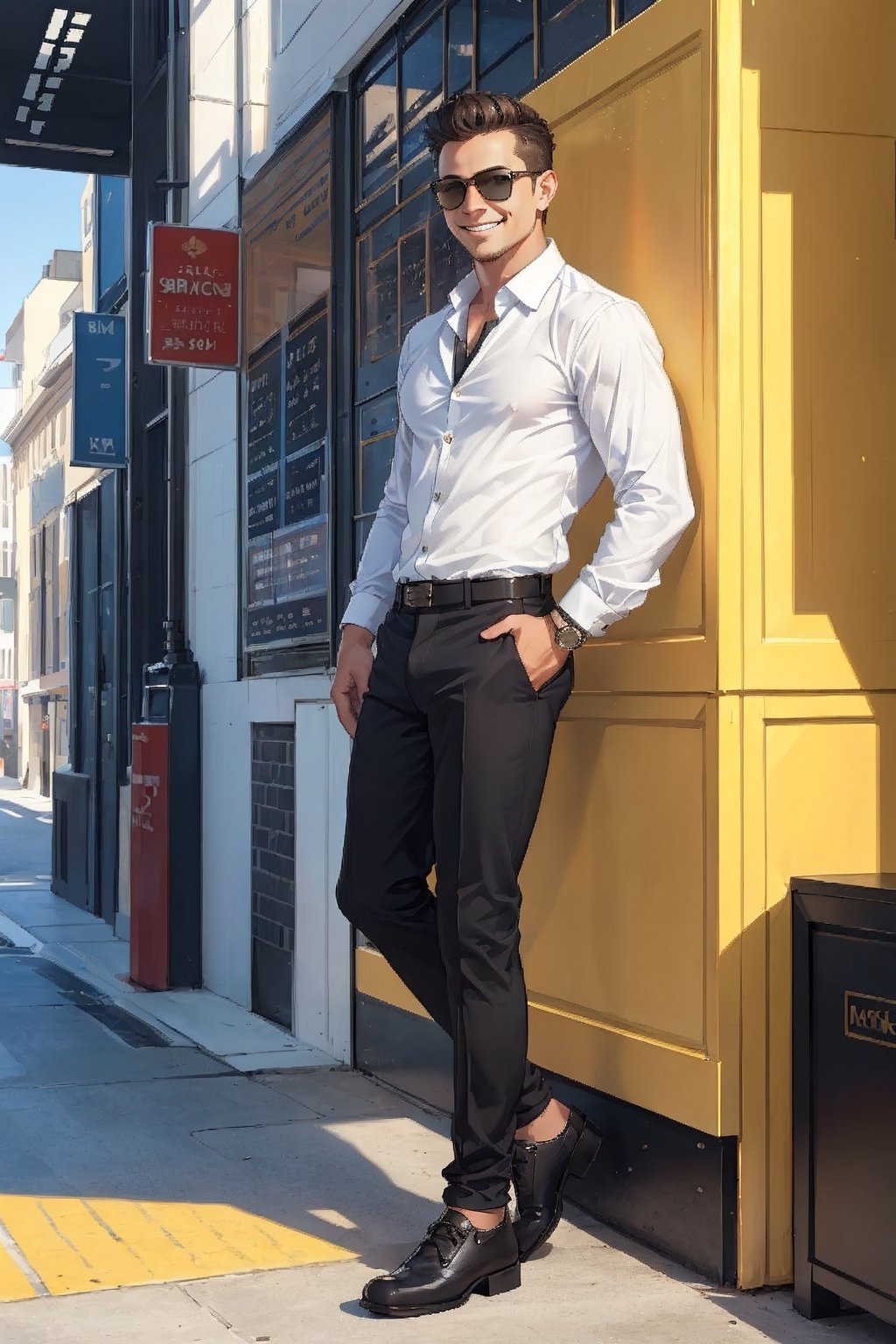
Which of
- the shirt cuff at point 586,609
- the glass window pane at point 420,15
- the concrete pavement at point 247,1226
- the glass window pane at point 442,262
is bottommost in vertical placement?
the concrete pavement at point 247,1226

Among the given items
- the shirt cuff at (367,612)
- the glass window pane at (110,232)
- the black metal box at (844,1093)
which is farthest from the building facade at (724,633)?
the glass window pane at (110,232)

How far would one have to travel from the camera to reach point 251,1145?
4516 millimetres

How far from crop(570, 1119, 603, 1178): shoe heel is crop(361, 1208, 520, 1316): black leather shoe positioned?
0.92 ft

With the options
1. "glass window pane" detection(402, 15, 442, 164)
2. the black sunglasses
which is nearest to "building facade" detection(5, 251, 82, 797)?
"glass window pane" detection(402, 15, 442, 164)

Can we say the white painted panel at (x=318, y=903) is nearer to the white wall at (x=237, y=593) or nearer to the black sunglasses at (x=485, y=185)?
the white wall at (x=237, y=593)

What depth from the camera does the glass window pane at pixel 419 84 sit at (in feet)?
17.9

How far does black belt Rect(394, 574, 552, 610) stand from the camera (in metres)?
3.22

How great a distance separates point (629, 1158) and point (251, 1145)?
1.36 m

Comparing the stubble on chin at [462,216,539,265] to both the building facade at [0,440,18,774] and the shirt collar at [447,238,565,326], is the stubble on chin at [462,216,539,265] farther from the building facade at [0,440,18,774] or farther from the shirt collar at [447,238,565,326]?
the building facade at [0,440,18,774]

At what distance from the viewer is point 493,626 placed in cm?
316

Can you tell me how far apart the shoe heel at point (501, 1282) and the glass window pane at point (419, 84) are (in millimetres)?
3753

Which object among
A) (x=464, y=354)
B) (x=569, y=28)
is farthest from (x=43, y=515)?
(x=464, y=354)

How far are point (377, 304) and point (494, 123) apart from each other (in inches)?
106

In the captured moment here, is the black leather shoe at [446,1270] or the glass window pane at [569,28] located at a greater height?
the glass window pane at [569,28]
